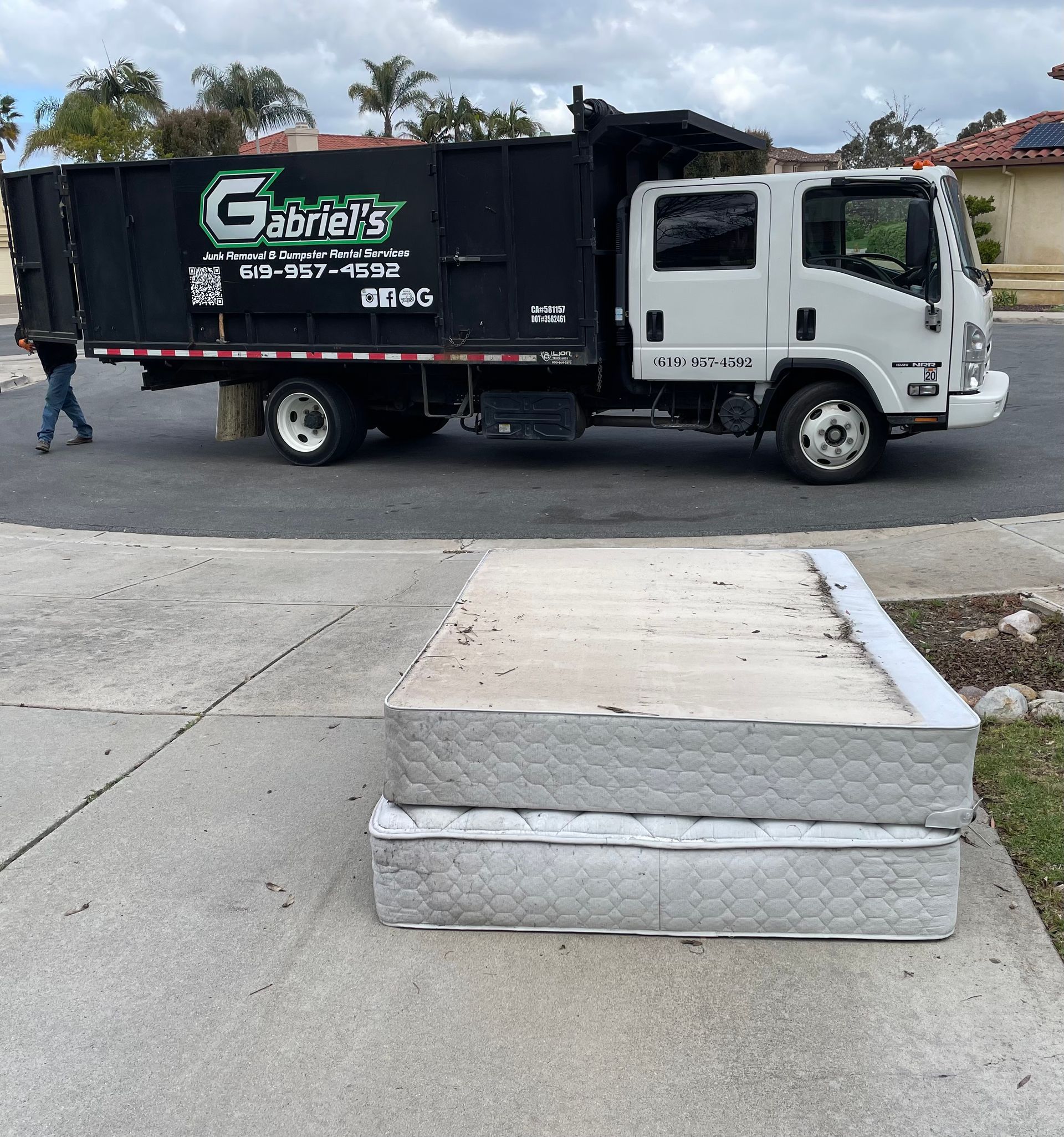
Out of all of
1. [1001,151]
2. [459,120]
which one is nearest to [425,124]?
[459,120]

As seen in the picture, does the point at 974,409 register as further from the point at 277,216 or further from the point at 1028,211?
the point at 1028,211

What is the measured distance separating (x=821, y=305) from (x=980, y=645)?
4580 mm

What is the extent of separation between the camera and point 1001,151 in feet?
95.9

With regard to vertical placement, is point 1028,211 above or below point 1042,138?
below

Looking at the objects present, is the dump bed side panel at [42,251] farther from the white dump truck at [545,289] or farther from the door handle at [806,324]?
the door handle at [806,324]

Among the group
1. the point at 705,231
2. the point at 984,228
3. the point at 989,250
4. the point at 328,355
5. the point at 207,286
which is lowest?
the point at 328,355

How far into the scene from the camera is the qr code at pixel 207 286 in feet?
36.3

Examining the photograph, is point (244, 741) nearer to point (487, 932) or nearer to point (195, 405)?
point (487, 932)

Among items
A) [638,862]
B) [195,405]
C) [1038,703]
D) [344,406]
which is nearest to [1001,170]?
[195,405]

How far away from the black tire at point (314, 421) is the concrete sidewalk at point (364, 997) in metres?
6.97

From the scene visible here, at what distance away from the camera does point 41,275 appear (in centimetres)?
1210

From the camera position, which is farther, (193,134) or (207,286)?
(193,134)

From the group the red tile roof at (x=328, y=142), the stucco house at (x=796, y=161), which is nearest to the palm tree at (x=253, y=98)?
the red tile roof at (x=328, y=142)

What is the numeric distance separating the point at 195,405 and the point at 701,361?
971 cm
